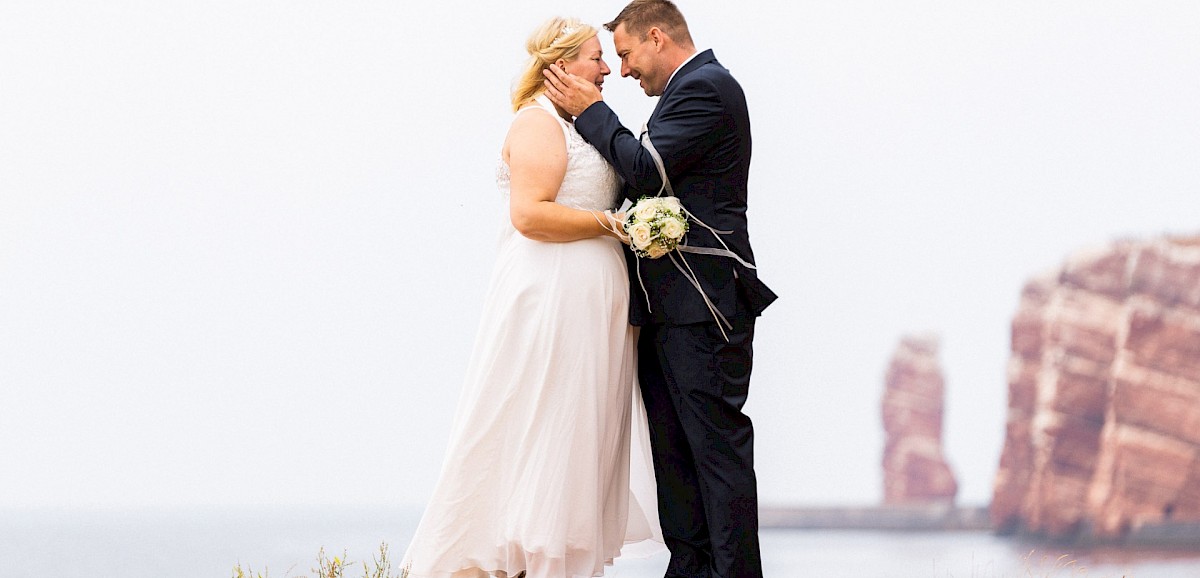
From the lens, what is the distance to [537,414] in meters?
2.93

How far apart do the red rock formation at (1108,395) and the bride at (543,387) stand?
58.5 ft

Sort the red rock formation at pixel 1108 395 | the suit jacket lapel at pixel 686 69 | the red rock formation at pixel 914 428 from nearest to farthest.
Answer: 1. the suit jacket lapel at pixel 686 69
2. the red rock formation at pixel 1108 395
3. the red rock formation at pixel 914 428

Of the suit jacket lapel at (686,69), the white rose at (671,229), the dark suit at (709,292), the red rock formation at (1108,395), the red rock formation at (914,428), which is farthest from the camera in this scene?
the red rock formation at (914,428)

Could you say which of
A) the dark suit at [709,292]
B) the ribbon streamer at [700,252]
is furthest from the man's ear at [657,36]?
the ribbon streamer at [700,252]

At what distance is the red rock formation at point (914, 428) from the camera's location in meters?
19.3

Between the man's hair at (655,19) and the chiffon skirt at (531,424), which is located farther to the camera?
the man's hair at (655,19)

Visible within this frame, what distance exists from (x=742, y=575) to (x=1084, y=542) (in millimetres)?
19629

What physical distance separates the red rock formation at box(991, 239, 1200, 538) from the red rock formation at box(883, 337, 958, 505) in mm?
1373

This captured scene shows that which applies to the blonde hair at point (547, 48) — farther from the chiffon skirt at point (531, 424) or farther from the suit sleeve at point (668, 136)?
the chiffon skirt at point (531, 424)

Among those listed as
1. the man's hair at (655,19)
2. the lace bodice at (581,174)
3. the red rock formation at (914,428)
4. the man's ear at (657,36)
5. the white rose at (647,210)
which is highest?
the man's hair at (655,19)

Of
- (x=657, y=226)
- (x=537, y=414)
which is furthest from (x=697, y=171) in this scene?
(x=537, y=414)

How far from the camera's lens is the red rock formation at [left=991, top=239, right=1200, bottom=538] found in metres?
18.7

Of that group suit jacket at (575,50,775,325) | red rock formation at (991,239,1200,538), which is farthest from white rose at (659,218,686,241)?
red rock formation at (991,239,1200,538)

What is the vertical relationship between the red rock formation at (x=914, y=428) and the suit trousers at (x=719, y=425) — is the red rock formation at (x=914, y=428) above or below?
below
